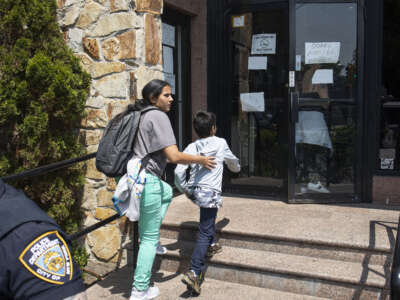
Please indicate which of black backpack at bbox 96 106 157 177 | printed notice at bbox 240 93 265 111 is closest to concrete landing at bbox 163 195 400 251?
printed notice at bbox 240 93 265 111

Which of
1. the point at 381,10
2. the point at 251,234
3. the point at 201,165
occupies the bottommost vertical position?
the point at 251,234

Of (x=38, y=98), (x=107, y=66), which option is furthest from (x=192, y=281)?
(x=107, y=66)

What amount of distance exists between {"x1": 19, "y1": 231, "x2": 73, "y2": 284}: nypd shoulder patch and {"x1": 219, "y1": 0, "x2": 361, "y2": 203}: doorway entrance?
12.2ft

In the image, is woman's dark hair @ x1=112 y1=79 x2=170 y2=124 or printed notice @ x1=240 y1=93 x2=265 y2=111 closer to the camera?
woman's dark hair @ x1=112 y1=79 x2=170 y2=124

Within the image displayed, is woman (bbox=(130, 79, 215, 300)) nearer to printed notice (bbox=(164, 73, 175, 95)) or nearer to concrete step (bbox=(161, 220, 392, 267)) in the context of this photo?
concrete step (bbox=(161, 220, 392, 267))

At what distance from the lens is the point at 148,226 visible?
296 centimetres

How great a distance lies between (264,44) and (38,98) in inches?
106

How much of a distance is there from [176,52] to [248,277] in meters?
3.09

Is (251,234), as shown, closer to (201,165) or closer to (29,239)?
(201,165)

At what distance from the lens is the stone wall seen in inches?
147

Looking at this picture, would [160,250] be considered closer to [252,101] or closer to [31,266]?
[252,101]

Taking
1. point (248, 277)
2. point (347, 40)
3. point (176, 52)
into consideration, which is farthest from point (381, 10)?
point (248, 277)

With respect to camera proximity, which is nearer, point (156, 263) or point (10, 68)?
point (10, 68)

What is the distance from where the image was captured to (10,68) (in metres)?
3.32
